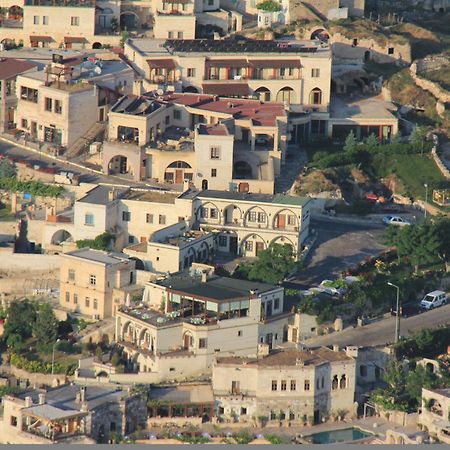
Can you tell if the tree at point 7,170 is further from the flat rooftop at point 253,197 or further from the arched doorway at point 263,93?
the arched doorway at point 263,93

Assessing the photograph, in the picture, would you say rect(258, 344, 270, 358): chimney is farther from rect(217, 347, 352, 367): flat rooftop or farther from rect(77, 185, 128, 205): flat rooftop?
rect(77, 185, 128, 205): flat rooftop

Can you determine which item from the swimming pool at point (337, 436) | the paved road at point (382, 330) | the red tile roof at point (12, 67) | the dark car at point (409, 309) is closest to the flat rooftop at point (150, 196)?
the dark car at point (409, 309)

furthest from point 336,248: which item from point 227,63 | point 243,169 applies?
point 227,63

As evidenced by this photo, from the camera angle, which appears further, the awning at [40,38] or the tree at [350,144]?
the awning at [40,38]

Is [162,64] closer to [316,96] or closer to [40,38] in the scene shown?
[316,96]

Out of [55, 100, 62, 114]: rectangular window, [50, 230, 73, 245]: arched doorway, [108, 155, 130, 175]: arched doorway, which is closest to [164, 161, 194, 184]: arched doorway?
[108, 155, 130, 175]: arched doorway

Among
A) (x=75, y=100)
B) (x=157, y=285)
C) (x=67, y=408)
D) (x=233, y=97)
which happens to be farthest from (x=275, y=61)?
(x=67, y=408)
